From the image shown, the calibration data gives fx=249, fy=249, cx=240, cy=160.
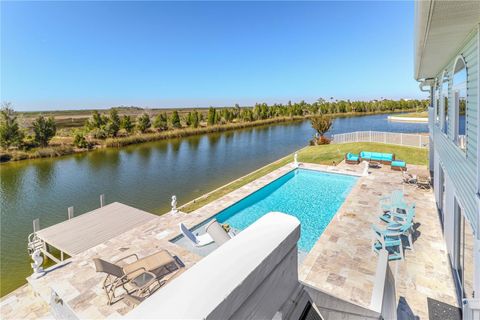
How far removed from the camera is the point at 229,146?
23844mm

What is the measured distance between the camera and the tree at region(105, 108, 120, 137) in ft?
88.1

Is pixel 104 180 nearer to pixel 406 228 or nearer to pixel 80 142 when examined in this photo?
pixel 80 142

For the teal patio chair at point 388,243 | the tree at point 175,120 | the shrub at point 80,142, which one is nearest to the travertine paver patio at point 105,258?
the teal patio chair at point 388,243

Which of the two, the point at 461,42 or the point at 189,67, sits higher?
the point at 189,67

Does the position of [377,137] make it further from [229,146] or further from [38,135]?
[38,135]

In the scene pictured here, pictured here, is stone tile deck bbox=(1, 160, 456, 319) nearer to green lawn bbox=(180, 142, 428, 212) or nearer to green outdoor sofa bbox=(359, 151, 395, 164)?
green lawn bbox=(180, 142, 428, 212)

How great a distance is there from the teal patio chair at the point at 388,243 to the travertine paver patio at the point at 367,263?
150 mm

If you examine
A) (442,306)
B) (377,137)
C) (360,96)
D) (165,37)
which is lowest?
(442,306)

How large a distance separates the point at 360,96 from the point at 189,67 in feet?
174

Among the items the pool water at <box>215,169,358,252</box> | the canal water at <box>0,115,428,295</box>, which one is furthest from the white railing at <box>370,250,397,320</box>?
the canal water at <box>0,115,428,295</box>

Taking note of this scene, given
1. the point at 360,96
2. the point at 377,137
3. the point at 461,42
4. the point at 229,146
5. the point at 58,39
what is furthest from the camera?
the point at 360,96

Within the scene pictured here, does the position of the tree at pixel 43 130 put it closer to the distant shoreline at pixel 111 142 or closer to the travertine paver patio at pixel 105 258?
the distant shoreline at pixel 111 142

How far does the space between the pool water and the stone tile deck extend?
60cm

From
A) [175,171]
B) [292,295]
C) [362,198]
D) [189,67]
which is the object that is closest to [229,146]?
[175,171]
